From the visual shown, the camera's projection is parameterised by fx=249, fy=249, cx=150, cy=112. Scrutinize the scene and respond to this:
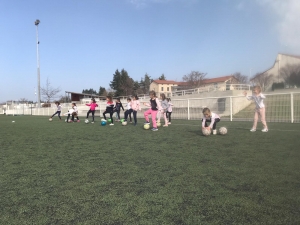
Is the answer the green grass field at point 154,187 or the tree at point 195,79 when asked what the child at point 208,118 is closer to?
the green grass field at point 154,187

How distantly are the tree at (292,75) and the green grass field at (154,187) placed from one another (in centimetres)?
1270

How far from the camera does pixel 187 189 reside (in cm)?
326

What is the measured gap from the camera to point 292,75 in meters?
17.0

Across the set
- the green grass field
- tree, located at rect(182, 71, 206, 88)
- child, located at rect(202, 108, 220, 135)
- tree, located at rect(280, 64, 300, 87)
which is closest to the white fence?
tree, located at rect(280, 64, 300, 87)

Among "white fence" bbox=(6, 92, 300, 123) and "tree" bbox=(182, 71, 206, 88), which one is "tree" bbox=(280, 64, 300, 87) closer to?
"white fence" bbox=(6, 92, 300, 123)

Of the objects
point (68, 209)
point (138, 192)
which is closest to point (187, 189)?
point (138, 192)

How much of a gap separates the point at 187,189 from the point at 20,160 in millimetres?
3839

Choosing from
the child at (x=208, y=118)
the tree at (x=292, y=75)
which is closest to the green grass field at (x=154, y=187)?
the child at (x=208, y=118)

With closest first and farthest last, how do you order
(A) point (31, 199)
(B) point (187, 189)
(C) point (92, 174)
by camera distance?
(A) point (31, 199), (B) point (187, 189), (C) point (92, 174)

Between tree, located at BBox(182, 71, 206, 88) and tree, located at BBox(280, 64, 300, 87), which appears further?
tree, located at BBox(182, 71, 206, 88)

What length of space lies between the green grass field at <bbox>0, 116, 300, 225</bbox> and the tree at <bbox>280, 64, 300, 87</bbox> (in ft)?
41.7

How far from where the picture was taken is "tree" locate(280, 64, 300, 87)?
53.9 feet

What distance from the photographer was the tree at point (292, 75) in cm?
1644

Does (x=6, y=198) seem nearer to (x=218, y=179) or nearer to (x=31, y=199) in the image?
(x=31, y=199)
